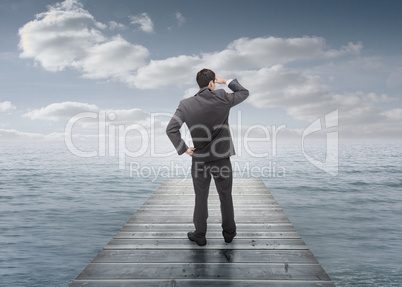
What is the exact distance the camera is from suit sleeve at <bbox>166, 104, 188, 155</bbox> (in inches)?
129

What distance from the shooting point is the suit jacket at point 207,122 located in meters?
3.27

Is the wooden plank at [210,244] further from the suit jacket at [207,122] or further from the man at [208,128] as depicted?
the suit jacket at [207,122]

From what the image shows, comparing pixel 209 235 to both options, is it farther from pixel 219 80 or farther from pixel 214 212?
pixel 219 80

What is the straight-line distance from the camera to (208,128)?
130 inches

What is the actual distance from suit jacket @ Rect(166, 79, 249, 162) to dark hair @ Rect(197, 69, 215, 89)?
0.07m

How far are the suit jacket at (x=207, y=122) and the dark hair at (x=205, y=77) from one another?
0.07 metres

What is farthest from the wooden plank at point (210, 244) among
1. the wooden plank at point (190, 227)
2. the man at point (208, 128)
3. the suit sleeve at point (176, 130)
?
the suit sleeve at point (176, 130)

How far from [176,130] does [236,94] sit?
75 centimetres

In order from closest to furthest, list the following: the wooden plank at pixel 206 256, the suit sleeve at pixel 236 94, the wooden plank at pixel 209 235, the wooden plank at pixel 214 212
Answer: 1. the wooden plank at pixel 206 256
2. the suit sleeve at pixel 236 94
3. the wooden plank at pixel 209 235
4. the wooden plank at pixel 214 212

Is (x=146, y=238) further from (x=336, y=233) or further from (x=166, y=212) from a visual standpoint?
(x=336, y=233)

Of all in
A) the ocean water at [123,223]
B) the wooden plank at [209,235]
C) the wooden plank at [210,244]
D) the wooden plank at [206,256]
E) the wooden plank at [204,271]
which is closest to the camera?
the wooden plank at [204,271]

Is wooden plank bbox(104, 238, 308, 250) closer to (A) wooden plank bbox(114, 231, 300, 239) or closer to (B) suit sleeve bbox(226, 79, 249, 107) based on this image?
(A) wooden plank bbox(114, 231, 300, 239)

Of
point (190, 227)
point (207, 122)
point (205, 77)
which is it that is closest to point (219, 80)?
point (205, 77)

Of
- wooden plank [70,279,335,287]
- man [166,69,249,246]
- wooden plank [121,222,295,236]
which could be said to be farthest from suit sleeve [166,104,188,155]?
wooden plank [121,222,295,236]
